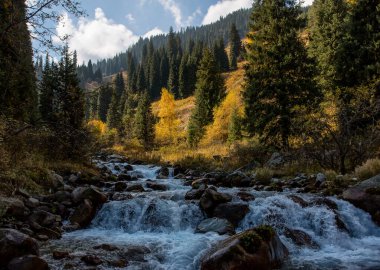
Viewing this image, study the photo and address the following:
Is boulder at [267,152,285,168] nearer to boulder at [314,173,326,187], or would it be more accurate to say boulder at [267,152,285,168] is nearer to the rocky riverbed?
boulder at [314,173,326,187]

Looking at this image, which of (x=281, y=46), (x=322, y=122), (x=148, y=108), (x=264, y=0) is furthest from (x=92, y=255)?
(x=148, y=108)

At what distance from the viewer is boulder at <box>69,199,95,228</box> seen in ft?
37.9

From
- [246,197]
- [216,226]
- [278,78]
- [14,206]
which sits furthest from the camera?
[278,78]

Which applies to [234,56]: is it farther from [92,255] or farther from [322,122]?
[92,255]

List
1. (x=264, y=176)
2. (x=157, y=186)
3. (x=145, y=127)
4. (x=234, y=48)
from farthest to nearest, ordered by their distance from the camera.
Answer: (x=234, y=48), (x=145, y=127), (x=157, y=186), (x=264, y=176)

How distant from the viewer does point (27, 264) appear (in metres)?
6.95

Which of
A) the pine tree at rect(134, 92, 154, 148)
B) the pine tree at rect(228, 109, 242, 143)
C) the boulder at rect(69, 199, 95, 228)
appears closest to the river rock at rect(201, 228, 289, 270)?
the boulder at rect(69, 199, 95, 228)

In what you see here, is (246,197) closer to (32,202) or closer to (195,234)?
(195,234)

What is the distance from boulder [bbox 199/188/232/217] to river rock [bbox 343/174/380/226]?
Answer: 13.1 ft

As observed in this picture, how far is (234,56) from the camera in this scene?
9500 cm

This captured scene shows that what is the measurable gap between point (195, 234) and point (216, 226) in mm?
679

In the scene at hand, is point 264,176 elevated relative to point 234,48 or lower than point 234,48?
lower

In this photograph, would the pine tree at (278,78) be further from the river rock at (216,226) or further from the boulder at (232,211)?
the river rock at (216,226)

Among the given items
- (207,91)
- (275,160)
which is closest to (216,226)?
(275,160)
